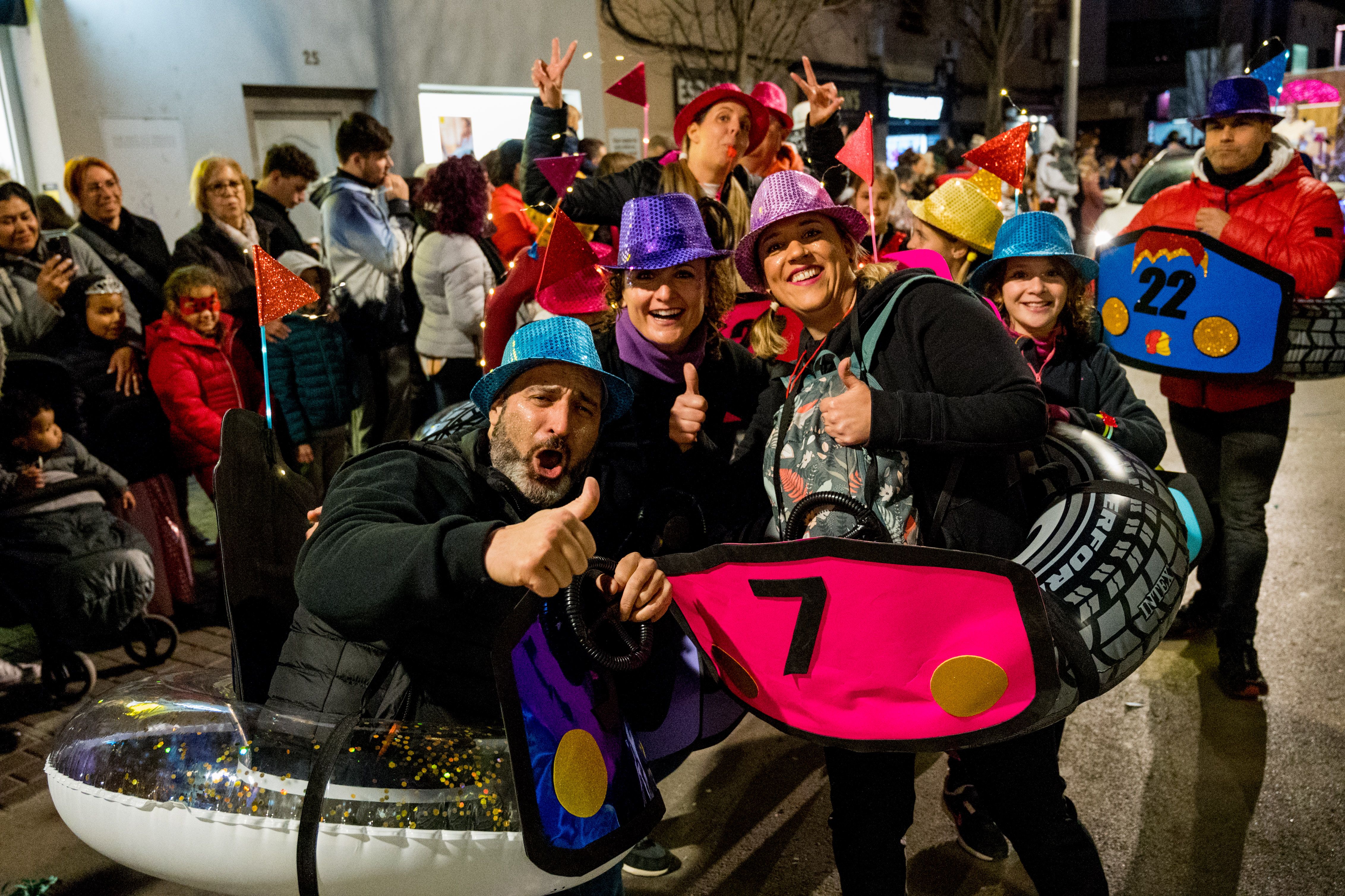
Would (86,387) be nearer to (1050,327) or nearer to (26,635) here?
(26,635)

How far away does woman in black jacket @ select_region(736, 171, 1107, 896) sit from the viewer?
73.7 inches

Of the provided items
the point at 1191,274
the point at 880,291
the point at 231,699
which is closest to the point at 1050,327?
the point at 1191,274

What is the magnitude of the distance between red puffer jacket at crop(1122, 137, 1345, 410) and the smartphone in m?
5.08

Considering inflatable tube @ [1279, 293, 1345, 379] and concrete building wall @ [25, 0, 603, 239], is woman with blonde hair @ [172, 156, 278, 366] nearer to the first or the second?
concrete building wall @ [25, 0, 603, 239]

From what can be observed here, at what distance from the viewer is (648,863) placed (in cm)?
293

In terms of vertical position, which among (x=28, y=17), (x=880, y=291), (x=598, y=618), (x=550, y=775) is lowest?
(x=550, y=775)

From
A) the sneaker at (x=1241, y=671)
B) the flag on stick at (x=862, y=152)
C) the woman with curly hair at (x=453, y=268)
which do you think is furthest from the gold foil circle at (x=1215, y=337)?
the woman with curly hair at (x=453, y=268)

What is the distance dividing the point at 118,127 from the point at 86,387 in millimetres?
5352

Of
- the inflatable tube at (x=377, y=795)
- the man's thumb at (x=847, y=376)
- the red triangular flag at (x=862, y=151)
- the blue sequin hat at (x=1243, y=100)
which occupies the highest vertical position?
the blue sequin hat at (x=1243, y=100)

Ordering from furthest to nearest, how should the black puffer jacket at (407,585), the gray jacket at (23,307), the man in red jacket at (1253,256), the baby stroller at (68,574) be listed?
the gray jacket at (23,307) → the baby stroller at (68,574) → the man in red jacket at (1253,256) → the black puffer jacket at (407,585)

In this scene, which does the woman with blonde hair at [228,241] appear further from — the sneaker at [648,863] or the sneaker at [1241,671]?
the sneaker at [1241,671]

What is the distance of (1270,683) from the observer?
3.83 meters

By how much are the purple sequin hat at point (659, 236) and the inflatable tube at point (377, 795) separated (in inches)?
47.2

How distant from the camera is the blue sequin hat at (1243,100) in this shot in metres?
3.46
